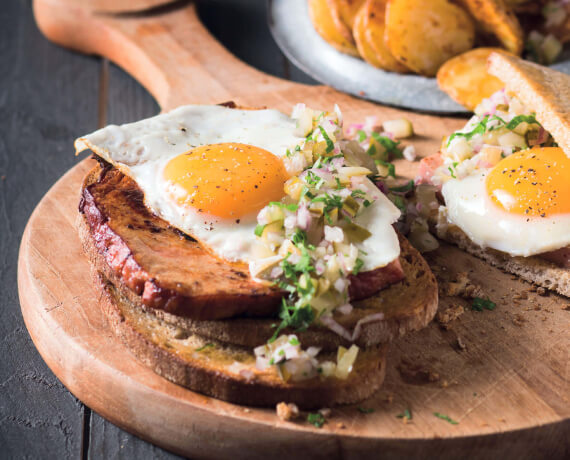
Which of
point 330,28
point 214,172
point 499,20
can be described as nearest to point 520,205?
point 214,172

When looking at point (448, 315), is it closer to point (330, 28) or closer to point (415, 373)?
point (415, 373)

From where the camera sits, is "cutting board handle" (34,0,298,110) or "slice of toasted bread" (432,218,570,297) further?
"cutting board handle" (34,0,298,110)

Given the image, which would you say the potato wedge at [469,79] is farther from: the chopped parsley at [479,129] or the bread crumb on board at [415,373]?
the bread crumb on board at [415,373]

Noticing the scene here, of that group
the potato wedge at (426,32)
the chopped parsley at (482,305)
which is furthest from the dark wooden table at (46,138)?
the chopped parsley at (482,305)

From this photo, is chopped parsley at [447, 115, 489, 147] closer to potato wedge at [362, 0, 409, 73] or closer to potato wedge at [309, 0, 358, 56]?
potato wedge at [362, 0, 409, 73]

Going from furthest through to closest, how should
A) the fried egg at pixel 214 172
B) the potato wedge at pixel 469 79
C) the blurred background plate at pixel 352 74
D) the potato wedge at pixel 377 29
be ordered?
the blurred background plate at pixel 352 74
the potato wedge at pixel 377 29
the potato wedge at pixel 469 79
the fried egg at pixel 214 172

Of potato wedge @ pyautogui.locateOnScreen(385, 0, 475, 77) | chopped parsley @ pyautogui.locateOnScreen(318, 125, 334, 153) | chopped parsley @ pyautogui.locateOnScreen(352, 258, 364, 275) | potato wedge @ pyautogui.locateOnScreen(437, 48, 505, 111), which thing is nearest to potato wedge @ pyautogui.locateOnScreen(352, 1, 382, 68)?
potato wedge @ pyautogui.locateOnScreen(385, 0, 475, 77)

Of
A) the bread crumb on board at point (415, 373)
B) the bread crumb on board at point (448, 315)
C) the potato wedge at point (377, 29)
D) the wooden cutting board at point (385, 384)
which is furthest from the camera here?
the potato wedge at point (377, 29)
